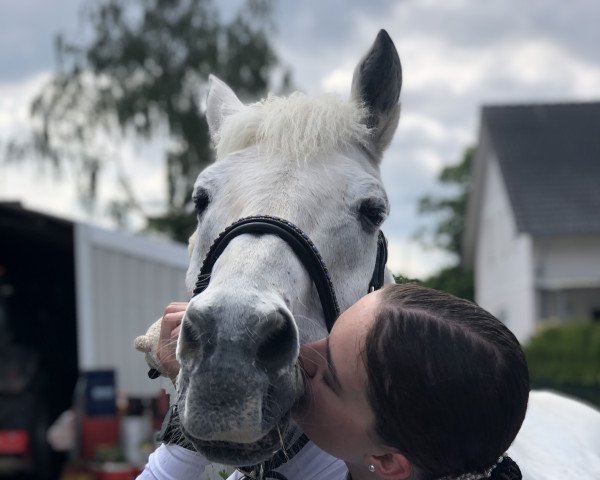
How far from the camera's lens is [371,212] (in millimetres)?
2240

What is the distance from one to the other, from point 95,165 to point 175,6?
4.18m

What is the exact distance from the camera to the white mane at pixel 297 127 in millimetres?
2234

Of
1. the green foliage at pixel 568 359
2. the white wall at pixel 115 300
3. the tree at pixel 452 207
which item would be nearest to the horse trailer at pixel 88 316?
the white wall at pixel 115 300

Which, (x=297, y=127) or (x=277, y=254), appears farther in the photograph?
(x=297, y=127)

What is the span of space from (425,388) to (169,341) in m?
0.65

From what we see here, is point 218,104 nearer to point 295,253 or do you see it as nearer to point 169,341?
point 295,253

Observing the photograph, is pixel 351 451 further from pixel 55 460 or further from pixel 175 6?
pixel 175 6

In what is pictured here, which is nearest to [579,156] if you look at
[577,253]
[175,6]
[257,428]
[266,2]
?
[577,253]

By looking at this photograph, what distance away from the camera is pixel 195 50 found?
2100 centimetres

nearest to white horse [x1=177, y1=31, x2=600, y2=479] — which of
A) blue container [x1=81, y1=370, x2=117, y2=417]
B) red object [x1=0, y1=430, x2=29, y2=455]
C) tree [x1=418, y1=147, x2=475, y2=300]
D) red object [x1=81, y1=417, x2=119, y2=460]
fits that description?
blue container [x1=81, y1=370, x2=117, y2=417]

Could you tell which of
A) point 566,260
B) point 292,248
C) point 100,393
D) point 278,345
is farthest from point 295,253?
point 566,260

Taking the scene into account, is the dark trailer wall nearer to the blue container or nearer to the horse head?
the blue container

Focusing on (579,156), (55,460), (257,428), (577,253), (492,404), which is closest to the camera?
(492,404)

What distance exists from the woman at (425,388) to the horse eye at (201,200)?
2.80 feet
